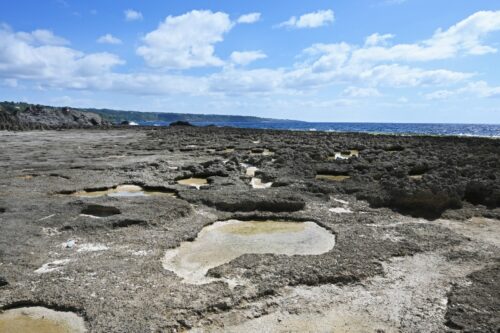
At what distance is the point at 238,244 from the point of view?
7867 mm

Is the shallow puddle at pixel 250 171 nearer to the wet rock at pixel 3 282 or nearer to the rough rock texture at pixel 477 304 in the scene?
the rough rock texture at pixel 477 304

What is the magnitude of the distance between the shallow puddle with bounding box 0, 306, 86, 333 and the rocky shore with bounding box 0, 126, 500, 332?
12cm

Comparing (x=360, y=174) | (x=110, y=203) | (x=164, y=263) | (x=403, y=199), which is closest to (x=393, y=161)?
(x=360, y=174)

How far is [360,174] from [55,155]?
14.1m

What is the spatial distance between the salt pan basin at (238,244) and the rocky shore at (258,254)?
5 cm

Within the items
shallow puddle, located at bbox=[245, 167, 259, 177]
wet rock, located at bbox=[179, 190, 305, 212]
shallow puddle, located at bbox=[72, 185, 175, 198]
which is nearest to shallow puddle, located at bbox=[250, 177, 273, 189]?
shallow puddle, located at bbox=[245, 167, 259, 177]

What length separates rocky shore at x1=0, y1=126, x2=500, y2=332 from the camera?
5.12 metres

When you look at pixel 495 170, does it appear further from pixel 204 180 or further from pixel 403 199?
pixel 204 180

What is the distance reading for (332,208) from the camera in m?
10.3

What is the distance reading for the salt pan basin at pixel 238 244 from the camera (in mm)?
6742

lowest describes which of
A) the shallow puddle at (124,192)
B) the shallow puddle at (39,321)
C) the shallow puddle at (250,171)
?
the shallow puddle at (39,321)

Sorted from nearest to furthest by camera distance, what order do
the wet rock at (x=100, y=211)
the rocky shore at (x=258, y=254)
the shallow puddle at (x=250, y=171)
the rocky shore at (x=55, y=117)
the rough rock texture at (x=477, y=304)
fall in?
the rough rock texture at (x=477, y=304), the rocky shore at (x=258, y=254), the wet rock at (x=100, y=211), the shallow puddle at (x=250, y=171), the rocky shore at (x=55, y=117)

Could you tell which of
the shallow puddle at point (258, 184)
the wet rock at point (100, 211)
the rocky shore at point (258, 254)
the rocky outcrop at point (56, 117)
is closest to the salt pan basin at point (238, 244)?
the rocky shore at point (258, 254)

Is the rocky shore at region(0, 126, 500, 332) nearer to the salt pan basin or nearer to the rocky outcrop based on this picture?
the salt pan basin
